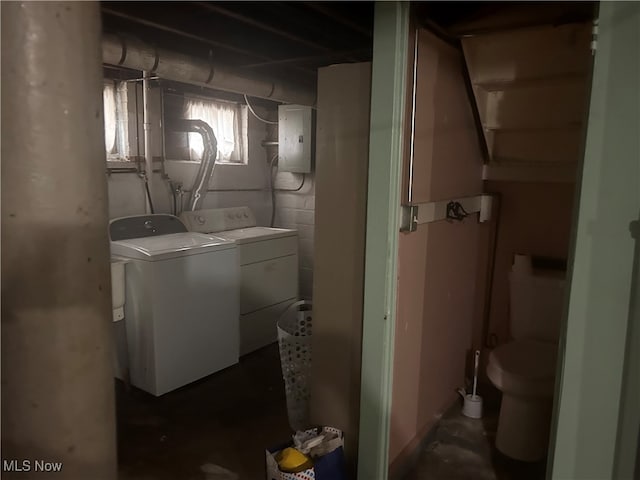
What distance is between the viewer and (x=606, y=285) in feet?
4.09

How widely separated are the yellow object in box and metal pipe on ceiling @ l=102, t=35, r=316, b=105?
1.69 m

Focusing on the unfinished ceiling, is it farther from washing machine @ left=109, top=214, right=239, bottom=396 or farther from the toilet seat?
the toilet seat

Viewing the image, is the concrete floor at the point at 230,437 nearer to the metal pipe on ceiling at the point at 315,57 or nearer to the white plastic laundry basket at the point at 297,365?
the white plastic laundry basket at the point at 297,365

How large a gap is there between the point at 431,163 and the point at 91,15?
1393 millimetres

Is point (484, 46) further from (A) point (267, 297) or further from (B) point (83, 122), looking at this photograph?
(A) point (267, 297)

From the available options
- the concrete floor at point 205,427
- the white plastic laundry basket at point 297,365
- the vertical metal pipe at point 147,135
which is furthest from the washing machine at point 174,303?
the white plastic laundry basket at point 297,365

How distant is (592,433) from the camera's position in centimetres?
131

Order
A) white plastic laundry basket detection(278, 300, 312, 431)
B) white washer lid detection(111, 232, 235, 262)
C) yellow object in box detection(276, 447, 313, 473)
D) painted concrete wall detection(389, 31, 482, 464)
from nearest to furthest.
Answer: yellow object in box detection(276, 447, 313, 473)
painted concrete wall detection(389, 31, 482, 464)
white plastic laundry basket detection(278, 300, 312, 431)
white washer lid detection(111, 232, 235, 262)

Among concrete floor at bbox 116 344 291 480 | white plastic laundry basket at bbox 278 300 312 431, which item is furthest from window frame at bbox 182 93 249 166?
white plastic laundry basket at bbox 278 300 312 431

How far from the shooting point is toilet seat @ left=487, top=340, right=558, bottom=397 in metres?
2.07

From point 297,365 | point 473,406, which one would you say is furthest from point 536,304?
point 297,365

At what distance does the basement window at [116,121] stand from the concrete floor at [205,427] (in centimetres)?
148

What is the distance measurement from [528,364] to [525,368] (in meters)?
0.05

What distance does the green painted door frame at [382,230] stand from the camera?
4.93 feet
